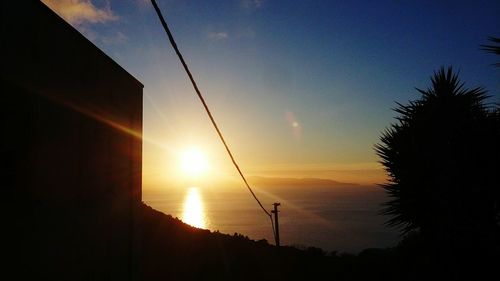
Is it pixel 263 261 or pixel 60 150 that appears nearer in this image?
pixel 60 150

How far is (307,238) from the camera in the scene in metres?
102

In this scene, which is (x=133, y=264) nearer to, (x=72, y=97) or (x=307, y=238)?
(x=72, y=97)

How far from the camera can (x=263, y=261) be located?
13.7 m

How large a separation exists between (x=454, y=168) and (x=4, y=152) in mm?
10617

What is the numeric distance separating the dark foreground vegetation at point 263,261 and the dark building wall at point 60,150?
5.18 metres

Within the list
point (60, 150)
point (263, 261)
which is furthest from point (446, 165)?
point (60, 150)

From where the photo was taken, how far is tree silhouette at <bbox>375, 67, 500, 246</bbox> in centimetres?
908

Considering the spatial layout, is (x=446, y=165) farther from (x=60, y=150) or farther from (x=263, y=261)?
(x=60, y=150)

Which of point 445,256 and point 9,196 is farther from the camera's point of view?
point 445,256

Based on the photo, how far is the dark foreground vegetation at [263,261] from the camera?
408 inches

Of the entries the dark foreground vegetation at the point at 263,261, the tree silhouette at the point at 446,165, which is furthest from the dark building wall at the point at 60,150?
the tree silhouette at the point at 446,165

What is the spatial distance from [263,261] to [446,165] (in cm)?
762

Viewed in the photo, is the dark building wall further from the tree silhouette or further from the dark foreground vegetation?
the tree silhouette

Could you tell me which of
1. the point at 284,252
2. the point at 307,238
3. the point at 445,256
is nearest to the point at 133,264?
the point at 445,256
